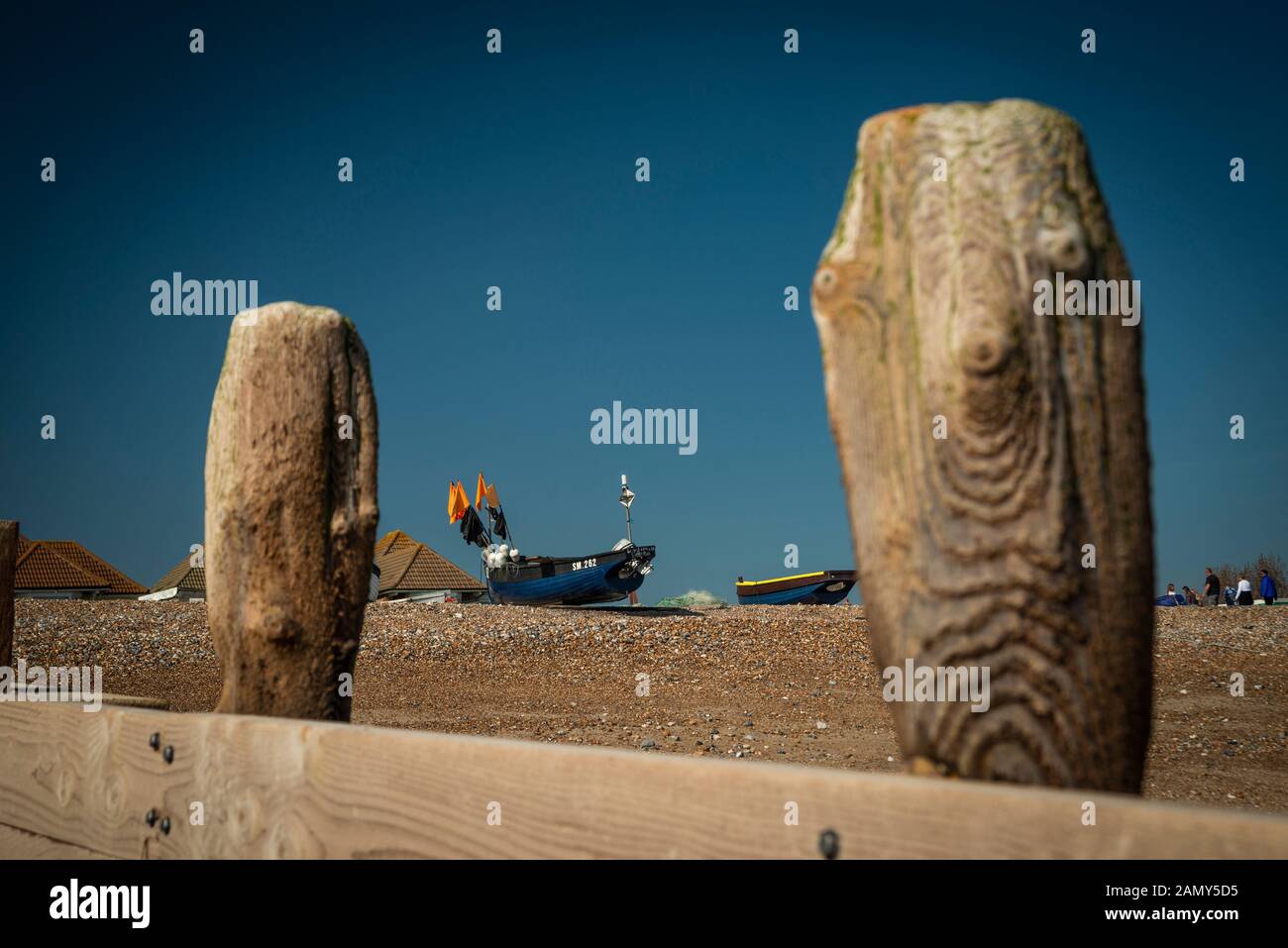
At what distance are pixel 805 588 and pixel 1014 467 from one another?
3519 cm

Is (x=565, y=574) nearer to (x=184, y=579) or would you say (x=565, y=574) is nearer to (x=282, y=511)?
(x=184, y=579)

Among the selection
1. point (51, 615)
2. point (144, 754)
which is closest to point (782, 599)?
point (51, 615)

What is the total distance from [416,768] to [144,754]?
1.24 metres

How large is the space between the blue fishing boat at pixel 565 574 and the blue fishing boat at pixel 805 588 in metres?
9.76

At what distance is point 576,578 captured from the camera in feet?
87.8

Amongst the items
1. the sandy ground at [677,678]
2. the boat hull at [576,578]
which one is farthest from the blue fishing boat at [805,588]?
the sandy ground at [677,678]

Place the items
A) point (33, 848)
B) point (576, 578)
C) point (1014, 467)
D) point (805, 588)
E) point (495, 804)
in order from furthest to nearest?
point (805, 588) → point (576, 578) → point (33, 848) → point (495, 804) → point (1014, 467)

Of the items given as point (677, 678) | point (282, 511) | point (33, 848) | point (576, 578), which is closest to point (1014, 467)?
point (282, 511)

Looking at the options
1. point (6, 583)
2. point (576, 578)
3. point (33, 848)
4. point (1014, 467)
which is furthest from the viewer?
point (576, 578)

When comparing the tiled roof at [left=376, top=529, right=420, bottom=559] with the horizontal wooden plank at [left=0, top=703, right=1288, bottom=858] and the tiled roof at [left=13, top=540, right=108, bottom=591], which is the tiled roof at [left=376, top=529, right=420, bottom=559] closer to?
the tiled roof at [left=13, top=540, right=108, bottom=591]

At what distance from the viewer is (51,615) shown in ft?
50.3
